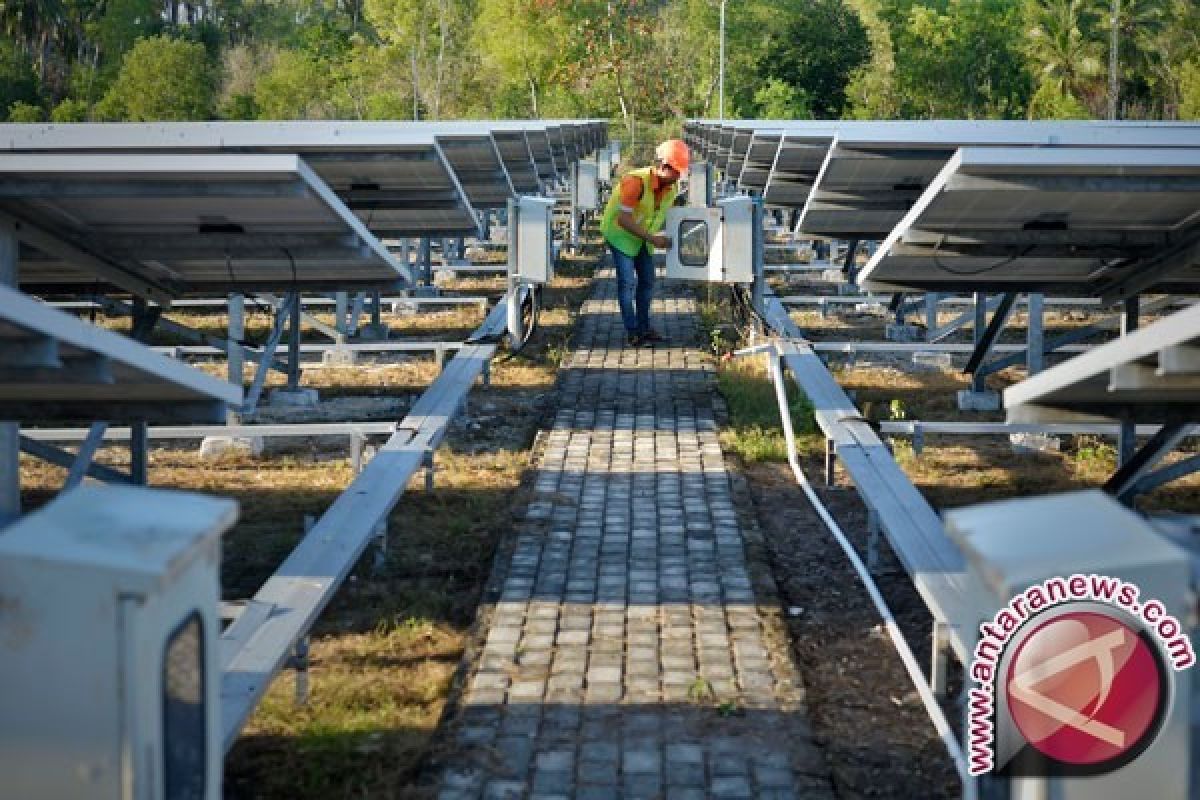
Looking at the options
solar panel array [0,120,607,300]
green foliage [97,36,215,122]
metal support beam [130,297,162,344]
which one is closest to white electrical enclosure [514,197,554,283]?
solar panel array [0,120,607,300]

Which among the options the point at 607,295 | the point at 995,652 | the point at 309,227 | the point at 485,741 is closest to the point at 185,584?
the point at 995,652

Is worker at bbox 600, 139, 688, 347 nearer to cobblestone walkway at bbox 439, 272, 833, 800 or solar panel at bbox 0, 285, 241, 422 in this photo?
cobblestone walkway at bbox 439, 272, 833, 800

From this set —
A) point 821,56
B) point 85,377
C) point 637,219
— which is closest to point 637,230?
point 637,219

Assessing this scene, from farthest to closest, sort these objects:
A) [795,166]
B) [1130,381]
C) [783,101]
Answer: [783,101] < [795,166] < [1130,381]

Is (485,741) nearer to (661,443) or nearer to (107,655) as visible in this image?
(107,655)

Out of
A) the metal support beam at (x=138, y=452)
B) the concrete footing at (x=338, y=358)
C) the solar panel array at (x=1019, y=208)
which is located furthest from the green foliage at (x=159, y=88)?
the metal support beam at (x=138, y=452)

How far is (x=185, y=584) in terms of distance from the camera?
3654 millimetres

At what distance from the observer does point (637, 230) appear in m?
14.5

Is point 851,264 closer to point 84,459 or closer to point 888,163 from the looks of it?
point 888,163

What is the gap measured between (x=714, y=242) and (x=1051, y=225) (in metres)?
5.62

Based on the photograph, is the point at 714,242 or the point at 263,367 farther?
the point at 714,242

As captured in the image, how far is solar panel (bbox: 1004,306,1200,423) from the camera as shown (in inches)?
171

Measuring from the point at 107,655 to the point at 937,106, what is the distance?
60.0 metres

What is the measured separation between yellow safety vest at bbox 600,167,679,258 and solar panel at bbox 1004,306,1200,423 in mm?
8723
